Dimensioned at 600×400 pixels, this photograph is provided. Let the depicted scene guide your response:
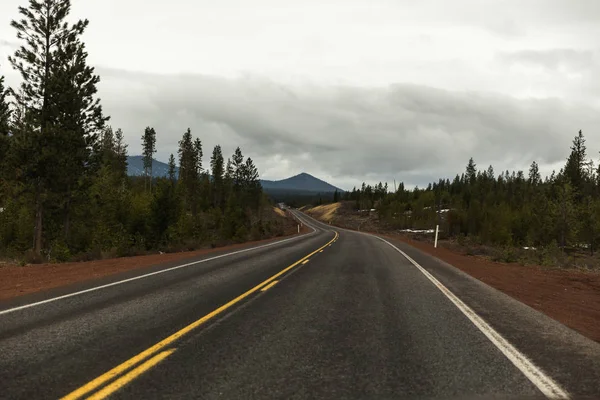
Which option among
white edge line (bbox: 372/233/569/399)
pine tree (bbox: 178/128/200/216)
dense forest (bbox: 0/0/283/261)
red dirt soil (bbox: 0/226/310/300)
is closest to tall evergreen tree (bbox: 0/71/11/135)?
dense forest (bbox: 0/0/283/261)

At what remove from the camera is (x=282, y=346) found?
527 centimetres

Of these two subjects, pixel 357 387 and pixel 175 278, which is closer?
pixel 357 387

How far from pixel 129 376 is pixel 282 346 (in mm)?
1965

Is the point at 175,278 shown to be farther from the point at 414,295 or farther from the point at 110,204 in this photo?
the point at 110,204

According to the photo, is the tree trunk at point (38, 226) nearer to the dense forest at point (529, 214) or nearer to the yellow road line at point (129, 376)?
the yellow road line at point (129, 376)

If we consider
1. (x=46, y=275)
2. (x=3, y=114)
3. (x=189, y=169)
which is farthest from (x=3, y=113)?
(x=189, y=169)

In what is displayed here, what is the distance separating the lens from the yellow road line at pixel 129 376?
11.9 feet

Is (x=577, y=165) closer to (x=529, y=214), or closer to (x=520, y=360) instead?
(x=529, y=214)

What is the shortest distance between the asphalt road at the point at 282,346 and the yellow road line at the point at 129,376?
0.7 inches

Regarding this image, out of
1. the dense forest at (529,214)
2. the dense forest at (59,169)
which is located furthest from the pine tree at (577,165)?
the dense forest at (59,169)

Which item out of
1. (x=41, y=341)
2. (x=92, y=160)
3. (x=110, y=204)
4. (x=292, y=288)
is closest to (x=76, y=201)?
(x=92, y=160)

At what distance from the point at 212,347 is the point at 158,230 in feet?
108

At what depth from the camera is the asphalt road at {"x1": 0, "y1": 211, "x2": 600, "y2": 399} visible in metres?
3.96

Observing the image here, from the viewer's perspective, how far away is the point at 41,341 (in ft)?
17.4
